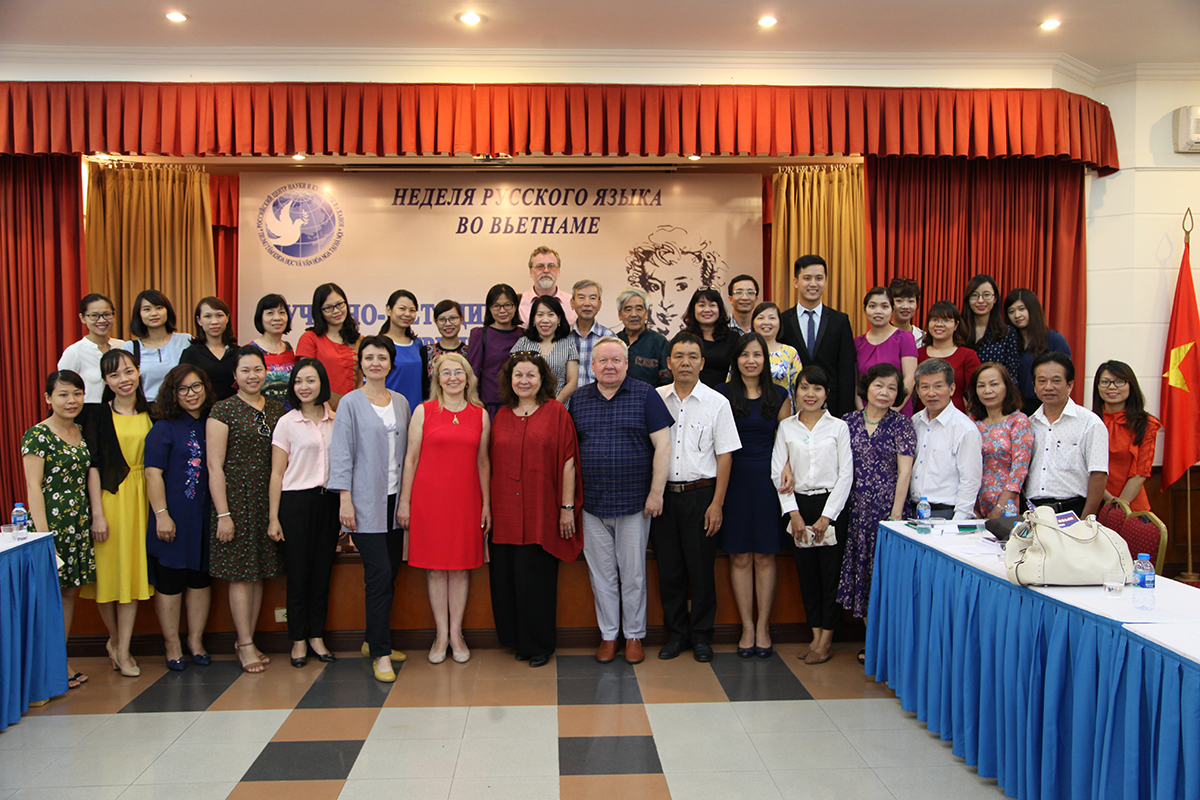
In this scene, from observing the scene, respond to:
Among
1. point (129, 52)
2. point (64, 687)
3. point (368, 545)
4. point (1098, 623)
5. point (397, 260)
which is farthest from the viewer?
point (397, 260)

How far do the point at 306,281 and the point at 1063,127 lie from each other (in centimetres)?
575

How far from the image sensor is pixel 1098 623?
6.89ft

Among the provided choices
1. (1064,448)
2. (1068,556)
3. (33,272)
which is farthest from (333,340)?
(1064,448)

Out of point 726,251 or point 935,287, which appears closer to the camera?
point 935,287

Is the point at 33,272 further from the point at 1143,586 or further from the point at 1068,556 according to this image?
the point at 1143,586

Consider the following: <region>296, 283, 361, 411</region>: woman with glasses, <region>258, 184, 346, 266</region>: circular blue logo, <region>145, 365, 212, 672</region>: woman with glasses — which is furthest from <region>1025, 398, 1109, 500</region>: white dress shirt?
<region>258, 184, 346, 266</region>: circular blue logo

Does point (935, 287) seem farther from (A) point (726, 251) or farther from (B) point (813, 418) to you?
(B) point (813, 418)

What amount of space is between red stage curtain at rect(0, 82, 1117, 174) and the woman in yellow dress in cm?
216

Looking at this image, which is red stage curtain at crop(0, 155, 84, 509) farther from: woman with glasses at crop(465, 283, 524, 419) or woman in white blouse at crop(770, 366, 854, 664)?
woman in white blouse at crop(770, 366, 854, 664)

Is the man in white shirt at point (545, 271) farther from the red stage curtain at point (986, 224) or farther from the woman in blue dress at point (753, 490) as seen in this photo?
the red stage curtain at point (986, 224)

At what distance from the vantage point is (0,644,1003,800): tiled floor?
2.66m

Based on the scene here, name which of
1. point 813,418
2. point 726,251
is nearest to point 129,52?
point 726,251

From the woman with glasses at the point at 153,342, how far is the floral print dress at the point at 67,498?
643 mm

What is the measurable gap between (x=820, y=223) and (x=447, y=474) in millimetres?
4154
